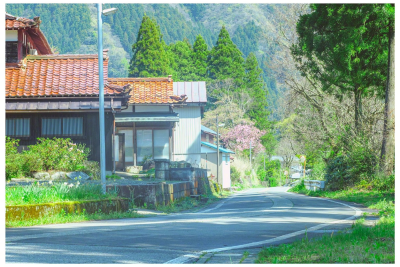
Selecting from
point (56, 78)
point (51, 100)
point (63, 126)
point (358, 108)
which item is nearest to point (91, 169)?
point (63, 126)

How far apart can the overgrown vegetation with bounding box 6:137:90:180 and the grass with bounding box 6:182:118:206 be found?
188 inches

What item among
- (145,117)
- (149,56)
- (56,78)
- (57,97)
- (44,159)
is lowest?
(44,159)

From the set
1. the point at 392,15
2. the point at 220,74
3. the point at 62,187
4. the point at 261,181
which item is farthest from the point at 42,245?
the point at 261,181

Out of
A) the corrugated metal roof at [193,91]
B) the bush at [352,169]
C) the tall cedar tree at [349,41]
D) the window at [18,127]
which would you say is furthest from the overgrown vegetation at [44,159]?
the corrugated metal roof at [193,91]

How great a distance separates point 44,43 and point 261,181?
152 feet

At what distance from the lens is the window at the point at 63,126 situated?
2177 cm

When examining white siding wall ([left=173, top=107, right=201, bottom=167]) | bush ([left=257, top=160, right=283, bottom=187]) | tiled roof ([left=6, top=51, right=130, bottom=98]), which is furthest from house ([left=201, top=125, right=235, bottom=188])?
tiled roof ([left=6, top=51, right=130, bottom=98])

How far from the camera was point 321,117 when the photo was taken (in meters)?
24.9

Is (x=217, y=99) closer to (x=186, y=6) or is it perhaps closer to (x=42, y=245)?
(x=42, y=245)

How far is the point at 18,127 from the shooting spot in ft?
71.3

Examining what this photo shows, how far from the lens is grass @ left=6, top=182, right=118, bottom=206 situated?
1097 centimetres

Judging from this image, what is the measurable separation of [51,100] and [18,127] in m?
2.06

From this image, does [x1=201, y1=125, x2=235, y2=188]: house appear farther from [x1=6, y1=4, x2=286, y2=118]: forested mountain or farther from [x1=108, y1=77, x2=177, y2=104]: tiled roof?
[x1=6, y1=4, x2=286, y2=118]: forested mountain

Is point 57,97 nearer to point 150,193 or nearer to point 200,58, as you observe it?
point 150,193
